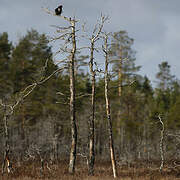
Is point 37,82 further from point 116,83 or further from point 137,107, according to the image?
point 137,107

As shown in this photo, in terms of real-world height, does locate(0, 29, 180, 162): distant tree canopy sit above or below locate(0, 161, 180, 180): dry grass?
above

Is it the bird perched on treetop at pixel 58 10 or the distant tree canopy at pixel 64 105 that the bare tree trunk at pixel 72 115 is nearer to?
the bird perched on treetop at pixel 58 10

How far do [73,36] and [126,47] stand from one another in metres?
18.4

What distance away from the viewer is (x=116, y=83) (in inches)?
1022

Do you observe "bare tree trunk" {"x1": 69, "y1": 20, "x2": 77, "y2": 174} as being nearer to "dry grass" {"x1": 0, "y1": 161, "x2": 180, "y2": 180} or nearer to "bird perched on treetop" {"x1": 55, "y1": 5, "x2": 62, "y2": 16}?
"dry grass" {"x1": 0, "y1": 161, "x2": 180, "y2": 180}

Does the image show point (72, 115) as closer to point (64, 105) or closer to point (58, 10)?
point (58, 10)

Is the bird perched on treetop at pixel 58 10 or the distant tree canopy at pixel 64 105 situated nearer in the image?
the bird perched on treetop at pixel 58 10

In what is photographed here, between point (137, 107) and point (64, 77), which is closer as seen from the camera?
point (64, 77)

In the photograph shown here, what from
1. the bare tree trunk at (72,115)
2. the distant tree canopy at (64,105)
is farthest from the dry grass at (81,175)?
the distant tree canopy at (64,105)

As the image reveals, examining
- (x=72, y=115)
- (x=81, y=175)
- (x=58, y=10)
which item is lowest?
(x=81, y=175)

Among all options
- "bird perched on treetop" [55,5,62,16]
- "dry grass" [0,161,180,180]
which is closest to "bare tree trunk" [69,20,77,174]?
"dry grass" [0,161,180,180]

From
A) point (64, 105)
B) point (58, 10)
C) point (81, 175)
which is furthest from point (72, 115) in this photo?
point (64, 105)

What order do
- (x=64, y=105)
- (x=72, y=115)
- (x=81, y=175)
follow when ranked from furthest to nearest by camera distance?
1. (x=64, y=105)
2. (x=72, y=115)
3. (x=81, y=175)

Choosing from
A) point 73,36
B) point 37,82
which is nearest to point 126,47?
point 73,36
